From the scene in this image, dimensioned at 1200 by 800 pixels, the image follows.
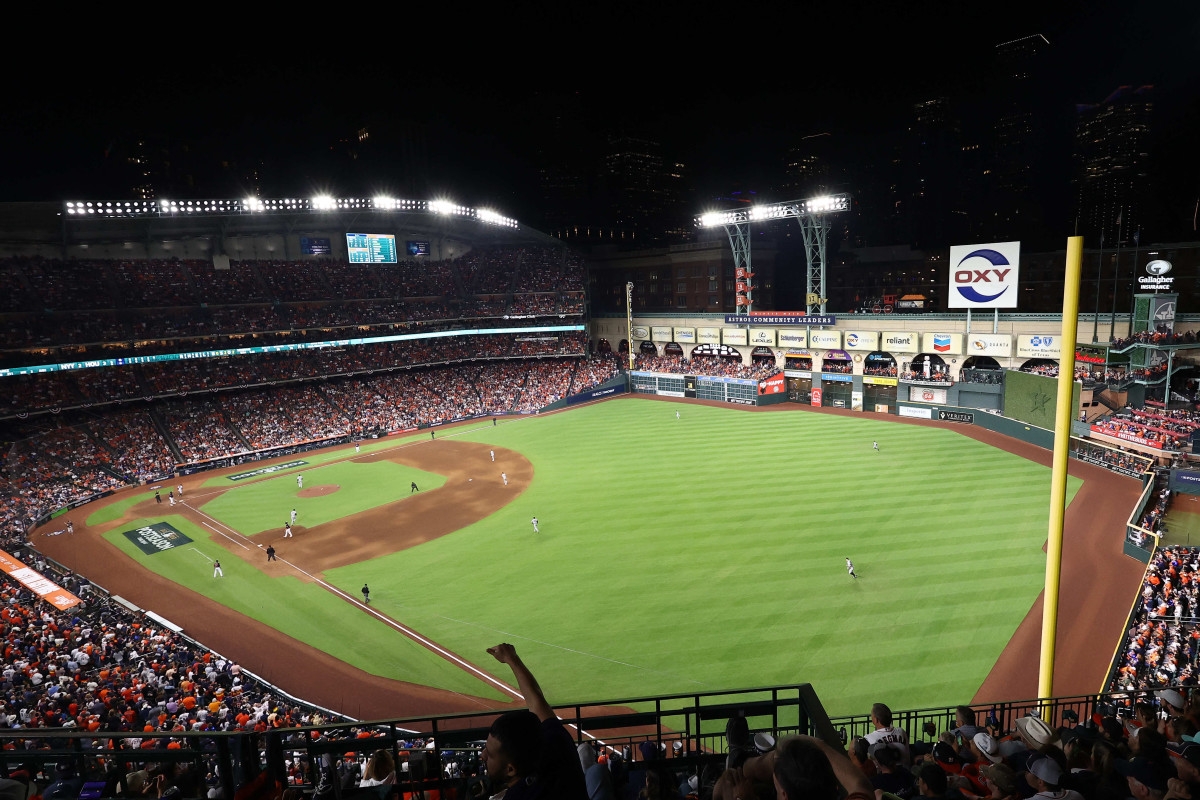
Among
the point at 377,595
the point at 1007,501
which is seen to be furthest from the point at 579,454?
the point at 1007,501

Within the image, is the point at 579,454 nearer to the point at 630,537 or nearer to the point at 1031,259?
the point at 630,537

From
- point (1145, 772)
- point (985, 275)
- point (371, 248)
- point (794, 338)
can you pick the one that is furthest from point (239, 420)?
point (985, 275)

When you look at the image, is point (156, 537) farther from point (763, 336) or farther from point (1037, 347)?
point (1037, 347)

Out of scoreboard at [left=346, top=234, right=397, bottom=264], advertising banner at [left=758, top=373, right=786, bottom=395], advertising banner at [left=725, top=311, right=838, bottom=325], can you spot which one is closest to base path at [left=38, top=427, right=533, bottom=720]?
scoreboard at [left=346, top=234, right=397, bottom=264]

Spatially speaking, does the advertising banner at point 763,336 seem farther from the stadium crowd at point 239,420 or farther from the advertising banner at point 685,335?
the stadium crowd at point 239,420

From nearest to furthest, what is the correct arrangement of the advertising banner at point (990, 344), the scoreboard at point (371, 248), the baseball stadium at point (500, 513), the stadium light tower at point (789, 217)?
the baseball stadium at point (500, 513) → the advertising banner at point (990, 344) → the stadium light tower at point (789, 217) → the scoreboard at point (371, 248)

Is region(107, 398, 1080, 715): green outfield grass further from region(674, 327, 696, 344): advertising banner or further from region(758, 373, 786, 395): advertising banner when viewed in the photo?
region(674, 327, 696, 344): advertising banner

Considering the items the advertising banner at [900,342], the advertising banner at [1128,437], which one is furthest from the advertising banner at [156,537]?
the advertising banner at [900,342]
